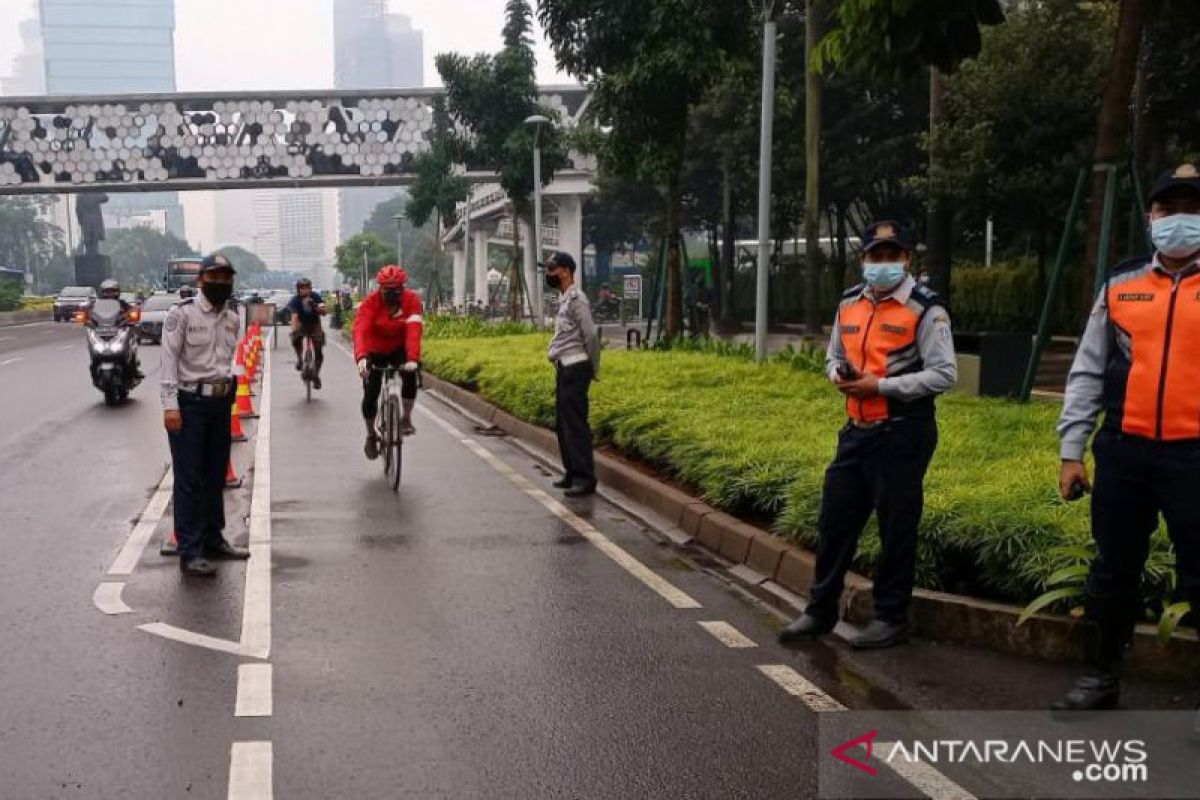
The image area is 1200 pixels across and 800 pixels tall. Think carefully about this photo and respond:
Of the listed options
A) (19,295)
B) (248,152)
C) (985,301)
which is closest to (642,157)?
(985,301)

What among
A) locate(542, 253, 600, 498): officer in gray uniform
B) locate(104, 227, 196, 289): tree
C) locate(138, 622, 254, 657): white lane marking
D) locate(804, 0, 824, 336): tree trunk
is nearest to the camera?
locate(138, 622, 254, 657): white lane marking

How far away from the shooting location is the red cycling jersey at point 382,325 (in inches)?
401

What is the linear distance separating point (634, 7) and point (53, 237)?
12304 centimetres

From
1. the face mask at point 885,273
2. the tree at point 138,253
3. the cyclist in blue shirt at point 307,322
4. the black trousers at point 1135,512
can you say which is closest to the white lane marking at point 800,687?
the black trousers at point 1135,512

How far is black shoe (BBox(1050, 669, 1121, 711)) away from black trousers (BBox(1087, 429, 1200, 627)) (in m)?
0.22

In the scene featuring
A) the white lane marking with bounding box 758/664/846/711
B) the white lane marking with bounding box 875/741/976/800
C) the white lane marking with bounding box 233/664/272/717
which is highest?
the white lane marking with bounding box 233/664/272/717

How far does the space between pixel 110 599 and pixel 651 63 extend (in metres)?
14.0

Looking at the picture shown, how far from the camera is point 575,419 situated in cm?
941

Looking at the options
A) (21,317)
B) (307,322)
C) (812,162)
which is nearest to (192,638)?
(307,322)

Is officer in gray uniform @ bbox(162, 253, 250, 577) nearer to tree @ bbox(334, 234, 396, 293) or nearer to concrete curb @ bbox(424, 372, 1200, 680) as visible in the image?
concrete curb @ bbox(424, 372, 1200, 680)

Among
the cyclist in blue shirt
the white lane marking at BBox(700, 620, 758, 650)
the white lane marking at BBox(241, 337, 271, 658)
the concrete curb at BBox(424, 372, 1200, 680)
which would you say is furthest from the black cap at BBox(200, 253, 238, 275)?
the cyclist in blue shirt

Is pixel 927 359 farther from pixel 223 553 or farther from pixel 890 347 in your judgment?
pixel 223 553

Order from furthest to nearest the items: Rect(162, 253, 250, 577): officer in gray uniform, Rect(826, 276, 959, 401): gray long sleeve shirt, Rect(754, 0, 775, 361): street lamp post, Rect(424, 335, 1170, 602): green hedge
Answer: Rect(754, 0, 775, 361): street lamp post → Rect(162, 253, 250, 577): officer in gray uniform → Rect(424, 335, 1170, 602): green hedge → Rect(826, 276, 959, 401): gray long sleeve shirt

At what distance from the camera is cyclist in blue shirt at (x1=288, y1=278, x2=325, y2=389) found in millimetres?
17906
